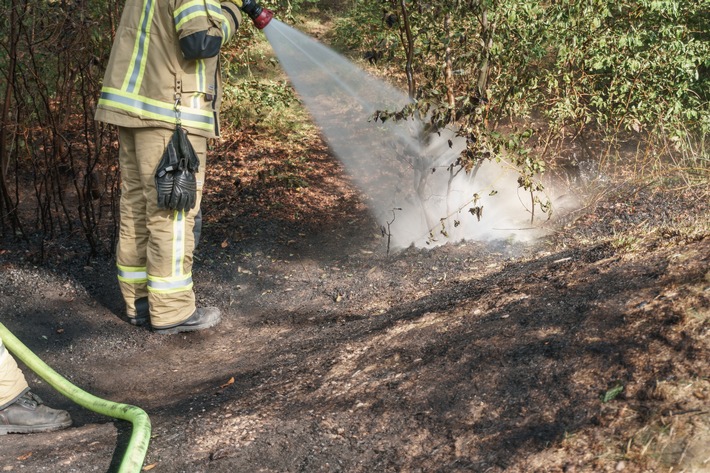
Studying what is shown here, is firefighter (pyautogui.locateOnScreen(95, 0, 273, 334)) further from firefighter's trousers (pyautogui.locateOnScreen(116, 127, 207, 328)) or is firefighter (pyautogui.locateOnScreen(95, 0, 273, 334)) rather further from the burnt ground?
the burnt ground

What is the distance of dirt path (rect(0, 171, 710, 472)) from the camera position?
217cm

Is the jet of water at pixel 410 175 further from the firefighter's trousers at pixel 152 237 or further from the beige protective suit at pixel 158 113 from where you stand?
the firefighter's trousers at pixel 152 237

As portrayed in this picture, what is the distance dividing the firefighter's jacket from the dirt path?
1264mm

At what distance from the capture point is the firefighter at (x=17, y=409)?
2.87m

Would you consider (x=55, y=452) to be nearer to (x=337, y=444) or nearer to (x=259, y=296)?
(x=337, y=444)

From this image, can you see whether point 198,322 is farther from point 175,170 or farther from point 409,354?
point 409,354

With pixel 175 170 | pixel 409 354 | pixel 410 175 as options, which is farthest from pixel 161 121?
pixel 410 175

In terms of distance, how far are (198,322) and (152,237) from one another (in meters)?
0.58

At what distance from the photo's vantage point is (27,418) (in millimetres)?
2900

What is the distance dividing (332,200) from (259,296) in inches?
78.1

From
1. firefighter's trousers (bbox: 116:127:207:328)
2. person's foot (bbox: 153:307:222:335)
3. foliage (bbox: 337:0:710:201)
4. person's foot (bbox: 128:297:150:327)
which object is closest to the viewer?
firefighter's trousers (bbox: 116:127:207:328)

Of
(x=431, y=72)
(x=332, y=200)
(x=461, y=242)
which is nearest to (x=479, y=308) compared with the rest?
(x=461, y=242)

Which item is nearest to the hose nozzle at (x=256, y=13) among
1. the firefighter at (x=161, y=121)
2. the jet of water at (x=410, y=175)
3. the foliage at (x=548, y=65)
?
the firefighter at (x=161, y=121)

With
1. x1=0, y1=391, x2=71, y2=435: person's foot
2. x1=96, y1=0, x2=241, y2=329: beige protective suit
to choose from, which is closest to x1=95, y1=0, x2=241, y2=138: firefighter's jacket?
x1=96, y1=0, x2=241, y2=329: beige protective suit
